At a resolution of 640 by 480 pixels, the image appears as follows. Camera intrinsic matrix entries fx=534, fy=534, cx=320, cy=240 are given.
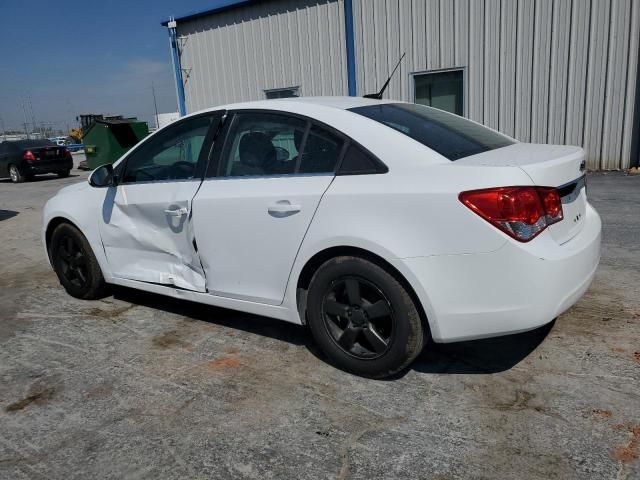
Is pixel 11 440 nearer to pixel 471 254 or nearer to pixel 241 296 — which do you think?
pixel 241 296

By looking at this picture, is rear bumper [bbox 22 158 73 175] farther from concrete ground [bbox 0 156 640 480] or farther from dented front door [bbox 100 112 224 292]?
dented front door [bbox 100 112 224 292]

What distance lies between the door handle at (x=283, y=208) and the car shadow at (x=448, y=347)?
94cm

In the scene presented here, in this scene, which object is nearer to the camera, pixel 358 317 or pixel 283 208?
pixel 358 317

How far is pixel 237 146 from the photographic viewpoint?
340cm

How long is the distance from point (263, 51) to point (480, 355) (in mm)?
11697

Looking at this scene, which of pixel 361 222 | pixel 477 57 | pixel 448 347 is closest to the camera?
pixel 361 222

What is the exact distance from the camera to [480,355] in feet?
10.5

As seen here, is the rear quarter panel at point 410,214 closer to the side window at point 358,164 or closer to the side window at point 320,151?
the side window at point 358,164

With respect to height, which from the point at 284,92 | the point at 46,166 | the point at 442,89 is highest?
the point at 284,92

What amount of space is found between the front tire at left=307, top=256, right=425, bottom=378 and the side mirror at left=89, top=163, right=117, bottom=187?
1973 mm

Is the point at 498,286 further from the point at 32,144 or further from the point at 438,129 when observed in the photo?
the point at 32,144

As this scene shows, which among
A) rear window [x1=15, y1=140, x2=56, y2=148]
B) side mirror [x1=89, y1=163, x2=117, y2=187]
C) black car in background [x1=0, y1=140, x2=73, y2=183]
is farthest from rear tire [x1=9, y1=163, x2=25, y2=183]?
side mirror [x1=89, y1=163, x2=117, y2=187]

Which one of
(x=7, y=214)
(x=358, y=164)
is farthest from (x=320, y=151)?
(x=7, y=214)

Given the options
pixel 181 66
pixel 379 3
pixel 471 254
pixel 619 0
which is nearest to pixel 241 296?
pixel 471 254
